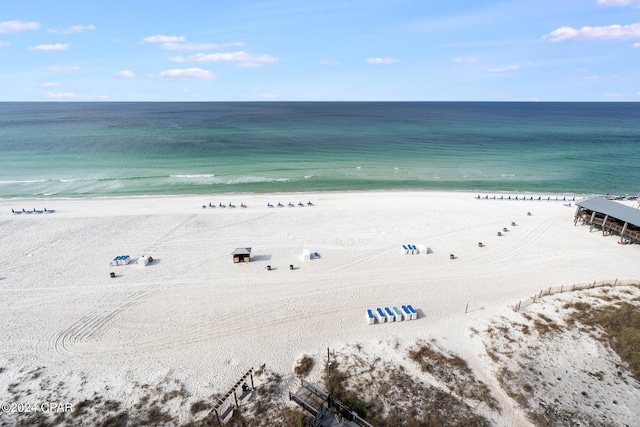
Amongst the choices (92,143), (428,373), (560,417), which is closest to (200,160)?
(92,143)

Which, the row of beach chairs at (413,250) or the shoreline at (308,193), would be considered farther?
the shoreline at (308,193)

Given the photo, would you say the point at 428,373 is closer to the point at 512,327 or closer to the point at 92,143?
the point at 512,327

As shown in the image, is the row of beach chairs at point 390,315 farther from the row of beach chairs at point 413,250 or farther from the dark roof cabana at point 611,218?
the dark roof cabana at point 611,218

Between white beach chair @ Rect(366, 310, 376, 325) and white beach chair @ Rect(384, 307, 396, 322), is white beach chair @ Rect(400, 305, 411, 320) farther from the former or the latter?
white beach chair @ Rect(366, 310, 376, 325)

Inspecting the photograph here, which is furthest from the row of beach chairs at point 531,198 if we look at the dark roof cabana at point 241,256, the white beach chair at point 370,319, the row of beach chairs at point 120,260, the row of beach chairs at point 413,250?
the row of beach chairs at point 120,260

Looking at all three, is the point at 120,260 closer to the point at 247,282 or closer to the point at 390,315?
the point at 247,282

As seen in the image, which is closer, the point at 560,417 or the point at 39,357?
the point at 560,417

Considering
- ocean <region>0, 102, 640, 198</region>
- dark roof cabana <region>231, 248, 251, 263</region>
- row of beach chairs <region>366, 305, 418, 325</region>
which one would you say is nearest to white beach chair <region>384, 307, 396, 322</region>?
row of beach chairs <region>366, 305, 418, 325</region>
